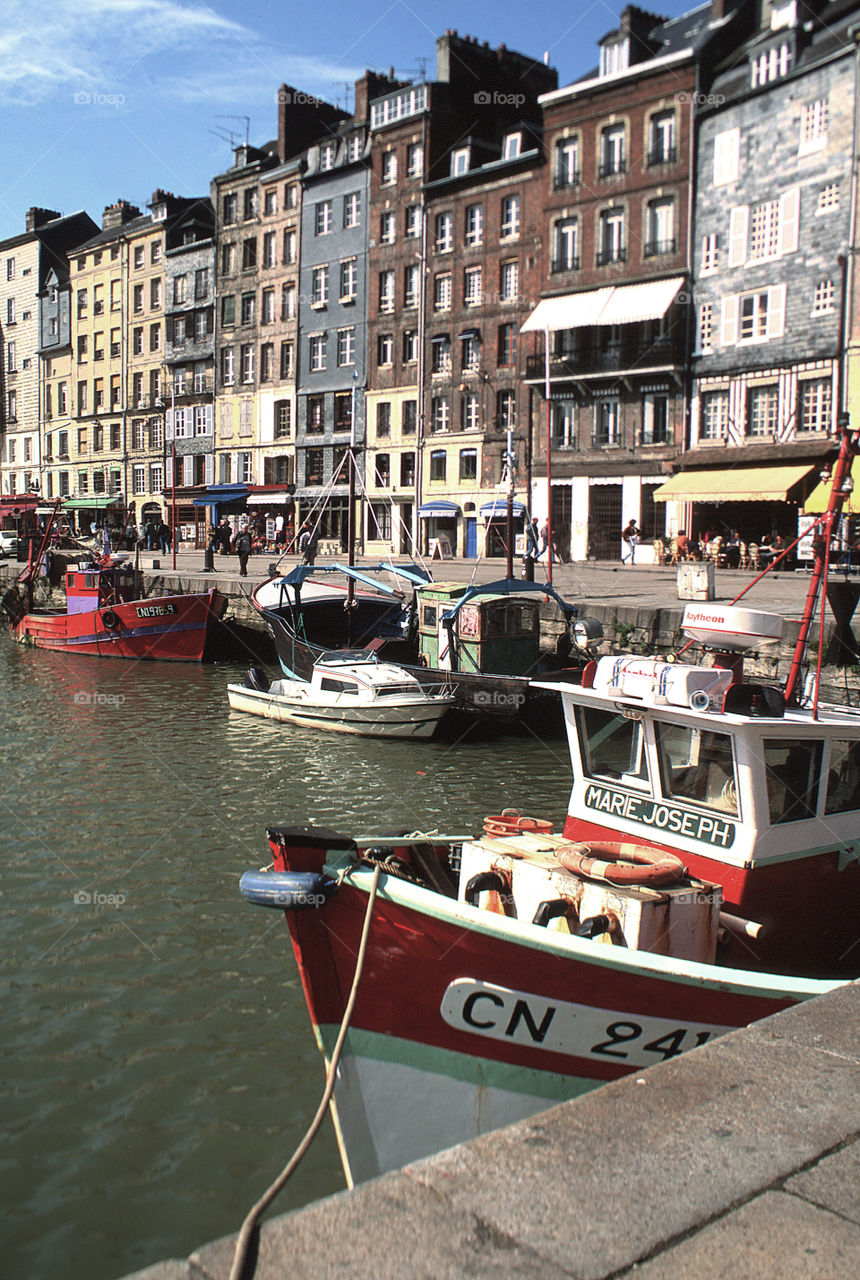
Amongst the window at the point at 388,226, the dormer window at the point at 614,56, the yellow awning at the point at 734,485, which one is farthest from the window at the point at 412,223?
the yellow awning at the point at 734,485

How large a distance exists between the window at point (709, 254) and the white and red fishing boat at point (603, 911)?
32746 millimetres

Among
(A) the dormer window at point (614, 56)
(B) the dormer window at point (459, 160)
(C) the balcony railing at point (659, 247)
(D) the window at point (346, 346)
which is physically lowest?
(D) the window at point (346, 346)

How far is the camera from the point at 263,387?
56.5 meters

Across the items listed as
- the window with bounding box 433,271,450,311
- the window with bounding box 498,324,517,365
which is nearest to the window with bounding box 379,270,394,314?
the window with bounding box 433,271,450,311

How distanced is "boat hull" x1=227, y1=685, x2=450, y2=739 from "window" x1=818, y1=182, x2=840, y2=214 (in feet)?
79.9

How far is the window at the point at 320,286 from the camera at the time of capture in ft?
175

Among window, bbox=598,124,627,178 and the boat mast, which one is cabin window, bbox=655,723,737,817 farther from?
window, bbox=598,124,627,178

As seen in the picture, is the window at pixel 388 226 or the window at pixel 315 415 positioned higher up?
the window at pixel 388 226

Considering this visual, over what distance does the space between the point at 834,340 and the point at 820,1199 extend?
33811mm

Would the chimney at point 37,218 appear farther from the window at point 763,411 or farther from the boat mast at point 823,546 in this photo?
the boat mast at point 823,546

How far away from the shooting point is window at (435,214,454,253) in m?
47.2

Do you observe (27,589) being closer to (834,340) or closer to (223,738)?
(223,738)

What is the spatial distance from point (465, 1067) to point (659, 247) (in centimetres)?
3782

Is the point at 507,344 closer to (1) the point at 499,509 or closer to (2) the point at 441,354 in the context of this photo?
(2) the point at 441,354
